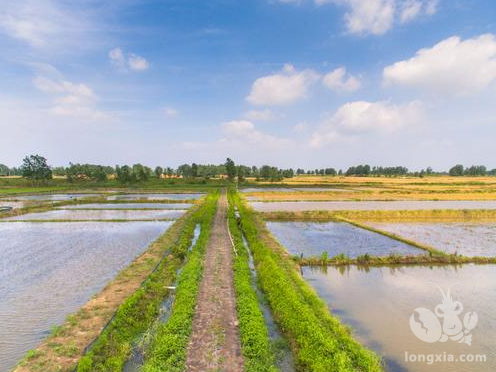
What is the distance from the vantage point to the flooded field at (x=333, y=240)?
18.5 m

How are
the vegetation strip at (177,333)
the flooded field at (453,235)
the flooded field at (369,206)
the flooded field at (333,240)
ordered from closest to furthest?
the vegetation strip at (177,333)
the flooded field at (333,240)
the flooded field at (453,235)
the flooded field at (369,206)

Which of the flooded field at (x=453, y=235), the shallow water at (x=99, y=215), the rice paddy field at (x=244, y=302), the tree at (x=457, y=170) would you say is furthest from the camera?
the tree at (x=457, y=170)

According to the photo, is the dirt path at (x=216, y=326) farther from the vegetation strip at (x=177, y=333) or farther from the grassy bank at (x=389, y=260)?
the grassy bank at (x=389, y=260)

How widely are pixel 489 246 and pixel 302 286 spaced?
1689cm

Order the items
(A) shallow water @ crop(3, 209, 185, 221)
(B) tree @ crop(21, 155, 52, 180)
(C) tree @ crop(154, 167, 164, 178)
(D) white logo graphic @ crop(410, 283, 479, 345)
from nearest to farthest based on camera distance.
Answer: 1. (D) white logo graphic @ crop(410, 283, 479, 345)
2. (A) shallow water @ crop(3, 209, 185, 221)
3. (B) tree @ crop(21, 155, 52, 180)
4. (C) tree @ crop(154, 167, 164, 178)

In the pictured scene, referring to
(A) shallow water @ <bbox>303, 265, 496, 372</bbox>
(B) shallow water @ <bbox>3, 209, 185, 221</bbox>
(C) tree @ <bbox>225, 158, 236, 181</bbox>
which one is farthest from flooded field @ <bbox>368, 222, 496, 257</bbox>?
(C) tree @ <bbox>225, 158, 236, 181</bbox>

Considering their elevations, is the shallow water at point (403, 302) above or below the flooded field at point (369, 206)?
below

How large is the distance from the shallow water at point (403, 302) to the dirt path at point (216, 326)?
159 inches

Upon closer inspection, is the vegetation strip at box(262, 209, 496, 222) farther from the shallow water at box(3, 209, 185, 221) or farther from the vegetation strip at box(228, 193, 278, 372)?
the vegetation strip at box(228, 193, 278, 372)

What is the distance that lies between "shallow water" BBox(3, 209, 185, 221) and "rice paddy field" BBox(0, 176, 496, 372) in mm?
7938

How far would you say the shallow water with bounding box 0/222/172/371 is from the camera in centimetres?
955

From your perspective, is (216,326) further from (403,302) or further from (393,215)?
(393,215)

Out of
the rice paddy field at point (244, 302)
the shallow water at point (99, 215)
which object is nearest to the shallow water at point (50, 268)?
the rice paddy field at point (244, 302)

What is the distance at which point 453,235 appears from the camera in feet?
76.6
